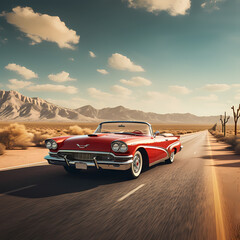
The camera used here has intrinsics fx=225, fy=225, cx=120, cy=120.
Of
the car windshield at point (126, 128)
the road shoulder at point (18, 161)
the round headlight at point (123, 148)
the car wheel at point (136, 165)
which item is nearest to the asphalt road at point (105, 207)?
the car wheel at point (136, 165)

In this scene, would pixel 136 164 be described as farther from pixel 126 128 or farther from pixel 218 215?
pixel 218 215

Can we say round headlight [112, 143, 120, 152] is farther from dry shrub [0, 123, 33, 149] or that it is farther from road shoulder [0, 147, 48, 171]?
dry shrub [0, 123, 33, 149]

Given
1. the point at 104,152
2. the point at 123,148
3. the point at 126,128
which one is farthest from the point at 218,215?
the point at 126,128

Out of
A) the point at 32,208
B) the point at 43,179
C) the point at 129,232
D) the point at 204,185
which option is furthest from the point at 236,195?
the point at 43,179

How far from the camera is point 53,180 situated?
6.06 meters

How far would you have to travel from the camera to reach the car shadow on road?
4.99 metres

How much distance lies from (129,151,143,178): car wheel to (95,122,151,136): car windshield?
4.07 feet

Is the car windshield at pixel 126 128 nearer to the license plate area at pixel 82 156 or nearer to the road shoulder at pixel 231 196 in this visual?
the license plate area at pixel 82 156

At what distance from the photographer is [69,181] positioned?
593cm

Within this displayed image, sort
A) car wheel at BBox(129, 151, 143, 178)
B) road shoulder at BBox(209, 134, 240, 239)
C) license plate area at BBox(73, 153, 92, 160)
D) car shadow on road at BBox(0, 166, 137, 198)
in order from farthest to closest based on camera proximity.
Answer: car wheel at BBox(129, 151, 143, 178), license plate area at BBox(73, 153, 92, 160), car shadow on road at BBox(0, 166, 137, 198), road shoulder at BBox(209, 134, 240, 239)

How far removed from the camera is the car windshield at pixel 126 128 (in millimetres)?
7531

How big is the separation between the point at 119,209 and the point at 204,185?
293cm

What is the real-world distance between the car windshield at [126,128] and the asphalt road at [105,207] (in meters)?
1.60

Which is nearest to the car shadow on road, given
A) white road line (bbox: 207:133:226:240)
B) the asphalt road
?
the asphalt road
